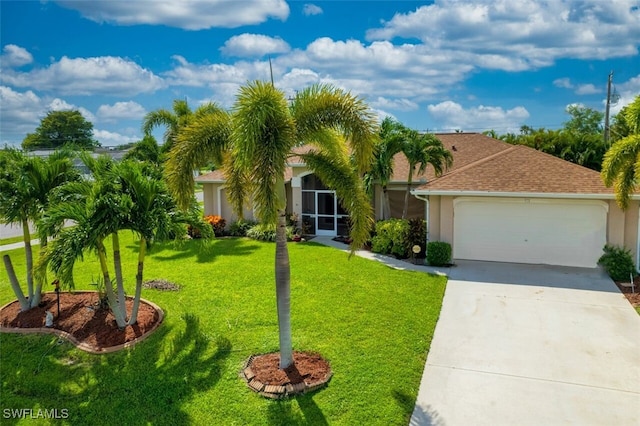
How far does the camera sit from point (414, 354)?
838cm

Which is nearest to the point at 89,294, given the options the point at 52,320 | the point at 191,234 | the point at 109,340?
the point at 52,320

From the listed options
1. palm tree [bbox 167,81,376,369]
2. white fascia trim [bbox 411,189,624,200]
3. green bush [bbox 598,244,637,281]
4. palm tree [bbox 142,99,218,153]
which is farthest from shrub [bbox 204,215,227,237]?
green bush [bbox 598,244,637,281]

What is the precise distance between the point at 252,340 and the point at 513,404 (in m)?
4.85

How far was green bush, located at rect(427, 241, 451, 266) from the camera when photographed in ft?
48.9

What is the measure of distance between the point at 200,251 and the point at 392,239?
7.34m

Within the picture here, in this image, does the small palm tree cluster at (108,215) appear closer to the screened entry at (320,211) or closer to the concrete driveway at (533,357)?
the concrete driveway at (533,357)

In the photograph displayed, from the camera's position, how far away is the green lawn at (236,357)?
672 cm

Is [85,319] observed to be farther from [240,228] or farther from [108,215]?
[240,228]

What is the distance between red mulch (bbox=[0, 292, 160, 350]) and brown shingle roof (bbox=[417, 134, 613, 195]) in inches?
375

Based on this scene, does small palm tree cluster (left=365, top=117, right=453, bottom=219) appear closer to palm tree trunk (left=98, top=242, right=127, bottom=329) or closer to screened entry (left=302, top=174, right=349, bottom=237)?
screened entry (left=302, top=174, right=349, bottom=237)

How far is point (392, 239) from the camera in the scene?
54.1 feet

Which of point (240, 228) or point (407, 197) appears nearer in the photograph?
point (407, 197)

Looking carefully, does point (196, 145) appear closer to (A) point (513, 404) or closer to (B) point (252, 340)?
(B) point (252, 340)

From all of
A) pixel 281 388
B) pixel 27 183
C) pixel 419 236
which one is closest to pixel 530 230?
pixel 419 236
